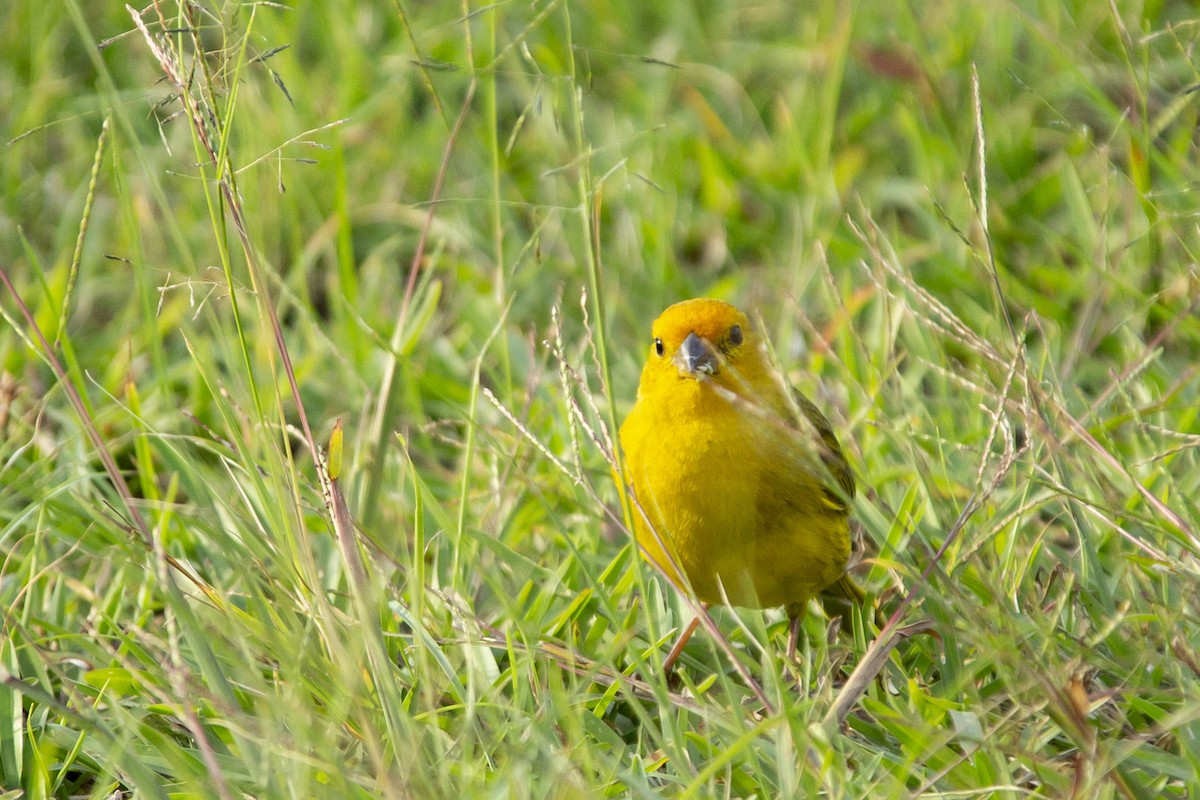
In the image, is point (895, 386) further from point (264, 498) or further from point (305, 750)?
point (305, 750)

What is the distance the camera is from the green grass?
2.42 metres

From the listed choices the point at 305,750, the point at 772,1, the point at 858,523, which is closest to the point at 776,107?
the point at 772,1

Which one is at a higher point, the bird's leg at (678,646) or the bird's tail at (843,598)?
the bird's leg at (678,646)

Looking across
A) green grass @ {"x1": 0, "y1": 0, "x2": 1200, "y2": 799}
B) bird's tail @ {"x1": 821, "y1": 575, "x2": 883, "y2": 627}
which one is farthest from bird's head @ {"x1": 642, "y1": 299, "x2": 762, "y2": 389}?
bird's tail @ {"x1": 821, "y1": 575, "x2": 883, "y2": 627}

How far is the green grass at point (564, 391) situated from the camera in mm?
2424

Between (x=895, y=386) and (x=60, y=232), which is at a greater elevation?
(x=60, y=232)

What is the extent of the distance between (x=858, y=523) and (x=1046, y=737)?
112cm

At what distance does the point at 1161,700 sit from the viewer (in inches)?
103

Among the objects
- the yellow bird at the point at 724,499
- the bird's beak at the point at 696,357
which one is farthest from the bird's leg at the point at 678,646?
the bird's beak at the point at 696,357

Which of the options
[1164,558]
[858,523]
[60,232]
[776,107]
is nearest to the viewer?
[1164,558]

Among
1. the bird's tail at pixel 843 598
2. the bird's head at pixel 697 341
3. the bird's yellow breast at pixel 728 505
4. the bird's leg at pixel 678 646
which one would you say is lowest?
the bird's tail at pixel 843 598

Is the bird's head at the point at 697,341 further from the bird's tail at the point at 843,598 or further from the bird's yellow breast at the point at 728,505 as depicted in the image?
the bird's tail at the point at 843,598

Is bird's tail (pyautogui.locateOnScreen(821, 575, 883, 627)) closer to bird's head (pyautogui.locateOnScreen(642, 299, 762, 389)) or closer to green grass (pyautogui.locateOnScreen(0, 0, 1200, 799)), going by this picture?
green grass (pyautogui.locateOnScreen(0, 0, 1200, 799))

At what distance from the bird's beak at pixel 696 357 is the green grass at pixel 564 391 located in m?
0.37
